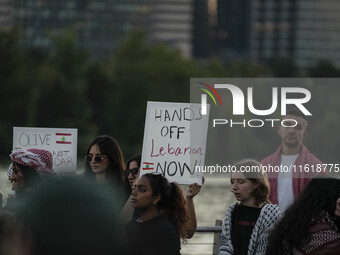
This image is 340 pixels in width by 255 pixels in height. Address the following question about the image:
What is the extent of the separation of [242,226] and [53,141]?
2.36 m

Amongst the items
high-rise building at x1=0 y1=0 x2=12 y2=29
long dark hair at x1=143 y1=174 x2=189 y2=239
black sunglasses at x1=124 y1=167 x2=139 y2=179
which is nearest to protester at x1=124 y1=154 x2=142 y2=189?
black sunglasses at x1=124 y1=167 x2=139 y2=179

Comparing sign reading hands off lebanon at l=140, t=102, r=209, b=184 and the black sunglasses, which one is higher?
sign reading hands off lebanon at l=140, t=102, r=209, b=184

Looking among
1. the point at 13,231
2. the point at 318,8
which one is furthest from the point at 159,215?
the point at 318,8

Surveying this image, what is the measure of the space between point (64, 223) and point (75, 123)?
50.2 metres

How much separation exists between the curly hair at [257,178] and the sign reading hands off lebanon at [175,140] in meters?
0.54

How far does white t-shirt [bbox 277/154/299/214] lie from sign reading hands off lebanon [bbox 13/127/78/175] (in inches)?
71.8

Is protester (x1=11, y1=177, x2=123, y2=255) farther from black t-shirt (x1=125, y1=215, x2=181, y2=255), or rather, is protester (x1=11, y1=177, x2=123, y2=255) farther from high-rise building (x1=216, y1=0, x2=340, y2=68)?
high-rise building (x1=216, y1=0, x2=340, y2=68)

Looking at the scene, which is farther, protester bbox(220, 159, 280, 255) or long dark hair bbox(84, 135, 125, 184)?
long dark hair bbox(84, 135, 125, 184)

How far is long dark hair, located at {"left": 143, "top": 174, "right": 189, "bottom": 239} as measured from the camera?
5262mm

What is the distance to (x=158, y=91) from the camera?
58938mm

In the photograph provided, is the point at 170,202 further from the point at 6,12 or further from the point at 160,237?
the point at 6,12

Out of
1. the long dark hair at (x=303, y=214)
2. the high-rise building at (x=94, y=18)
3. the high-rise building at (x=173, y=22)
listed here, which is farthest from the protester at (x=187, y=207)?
the high-rise building at (x=173, y=22)

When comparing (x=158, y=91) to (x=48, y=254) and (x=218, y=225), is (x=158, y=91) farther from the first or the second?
(x=48, y=254)

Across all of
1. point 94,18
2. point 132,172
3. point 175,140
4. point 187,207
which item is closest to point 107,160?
point 132,172
